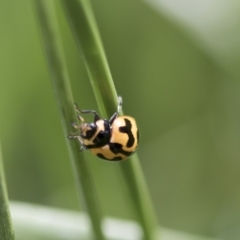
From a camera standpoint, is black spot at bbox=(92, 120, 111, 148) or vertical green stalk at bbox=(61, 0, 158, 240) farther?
black spot at bbox=(92, 120, 111, 148)

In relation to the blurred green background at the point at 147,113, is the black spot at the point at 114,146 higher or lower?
lower

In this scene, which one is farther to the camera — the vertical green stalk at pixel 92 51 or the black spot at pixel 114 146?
the black spot at pixel 114 146

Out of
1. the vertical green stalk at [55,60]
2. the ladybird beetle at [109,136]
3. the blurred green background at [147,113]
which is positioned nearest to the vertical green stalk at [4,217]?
the vertical green stalk at [55,60]

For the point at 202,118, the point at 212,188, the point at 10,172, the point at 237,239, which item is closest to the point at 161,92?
the point at 202,118

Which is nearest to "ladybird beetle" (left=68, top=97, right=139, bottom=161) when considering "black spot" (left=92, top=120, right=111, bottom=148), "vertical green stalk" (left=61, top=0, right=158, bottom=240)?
"black spot" (left=92, top=120, right=111, bottom=148)

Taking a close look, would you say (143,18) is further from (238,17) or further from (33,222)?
(33,222)

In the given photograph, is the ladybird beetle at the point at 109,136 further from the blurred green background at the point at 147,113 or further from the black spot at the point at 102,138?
the blurred green background at the point at 147,113

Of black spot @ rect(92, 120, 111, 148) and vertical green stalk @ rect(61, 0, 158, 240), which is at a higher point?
black spot @ rect(92, 120, 111, 148)

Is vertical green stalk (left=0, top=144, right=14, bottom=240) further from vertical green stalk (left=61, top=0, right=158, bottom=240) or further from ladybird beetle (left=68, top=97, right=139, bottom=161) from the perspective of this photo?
ladybird beetle (left=68, top=97, right=139, bottom=161)
